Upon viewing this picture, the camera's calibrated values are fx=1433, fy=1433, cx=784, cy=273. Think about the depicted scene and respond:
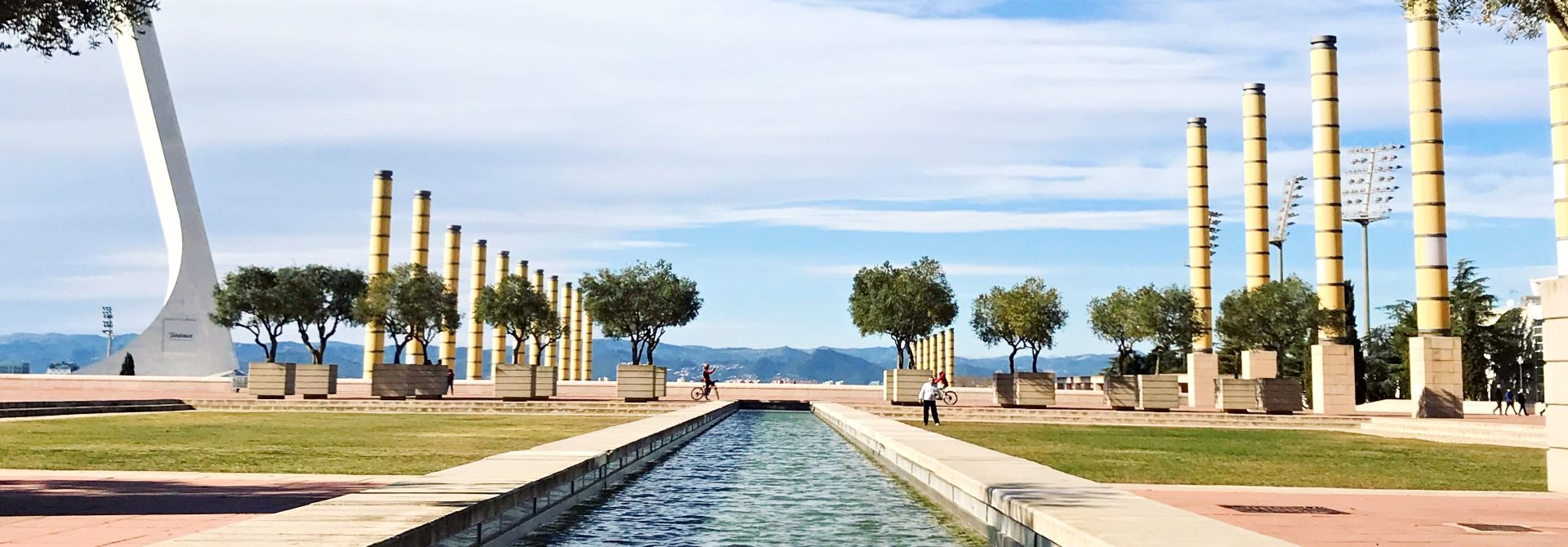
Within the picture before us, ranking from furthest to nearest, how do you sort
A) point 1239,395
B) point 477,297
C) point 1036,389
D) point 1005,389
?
point 477,297
point 1005,389
point 1036,389
point 1239,395

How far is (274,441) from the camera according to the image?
72.0ft

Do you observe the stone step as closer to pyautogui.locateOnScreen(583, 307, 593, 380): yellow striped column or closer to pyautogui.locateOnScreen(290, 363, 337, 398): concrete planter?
pyautogui.locateOnScreen(290, 363, 337, 398): concrete planter

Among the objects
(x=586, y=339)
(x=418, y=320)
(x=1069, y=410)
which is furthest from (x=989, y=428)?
(x=586, y=339)

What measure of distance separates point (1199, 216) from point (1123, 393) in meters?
10.7

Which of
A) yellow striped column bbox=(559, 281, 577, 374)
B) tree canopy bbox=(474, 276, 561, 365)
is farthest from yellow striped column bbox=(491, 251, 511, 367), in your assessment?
tree canopy bbox=(474, 276, 561, 365)

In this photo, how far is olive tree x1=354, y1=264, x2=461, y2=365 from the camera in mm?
52781

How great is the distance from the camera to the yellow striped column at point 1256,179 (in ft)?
170

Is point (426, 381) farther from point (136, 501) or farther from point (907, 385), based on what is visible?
point (136, 501)

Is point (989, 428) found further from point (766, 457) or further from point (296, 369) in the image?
point (296, 369)

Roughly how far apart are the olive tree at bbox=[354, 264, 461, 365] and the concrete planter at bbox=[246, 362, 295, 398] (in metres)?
7.67

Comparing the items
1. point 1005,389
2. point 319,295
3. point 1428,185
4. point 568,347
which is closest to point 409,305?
point 319,295

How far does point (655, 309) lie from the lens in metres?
53.9

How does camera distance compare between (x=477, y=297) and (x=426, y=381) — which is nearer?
(x=426, y=381)

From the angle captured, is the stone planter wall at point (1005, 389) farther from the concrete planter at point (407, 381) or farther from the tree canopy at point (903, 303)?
the concrete planter at point (407, 381)
